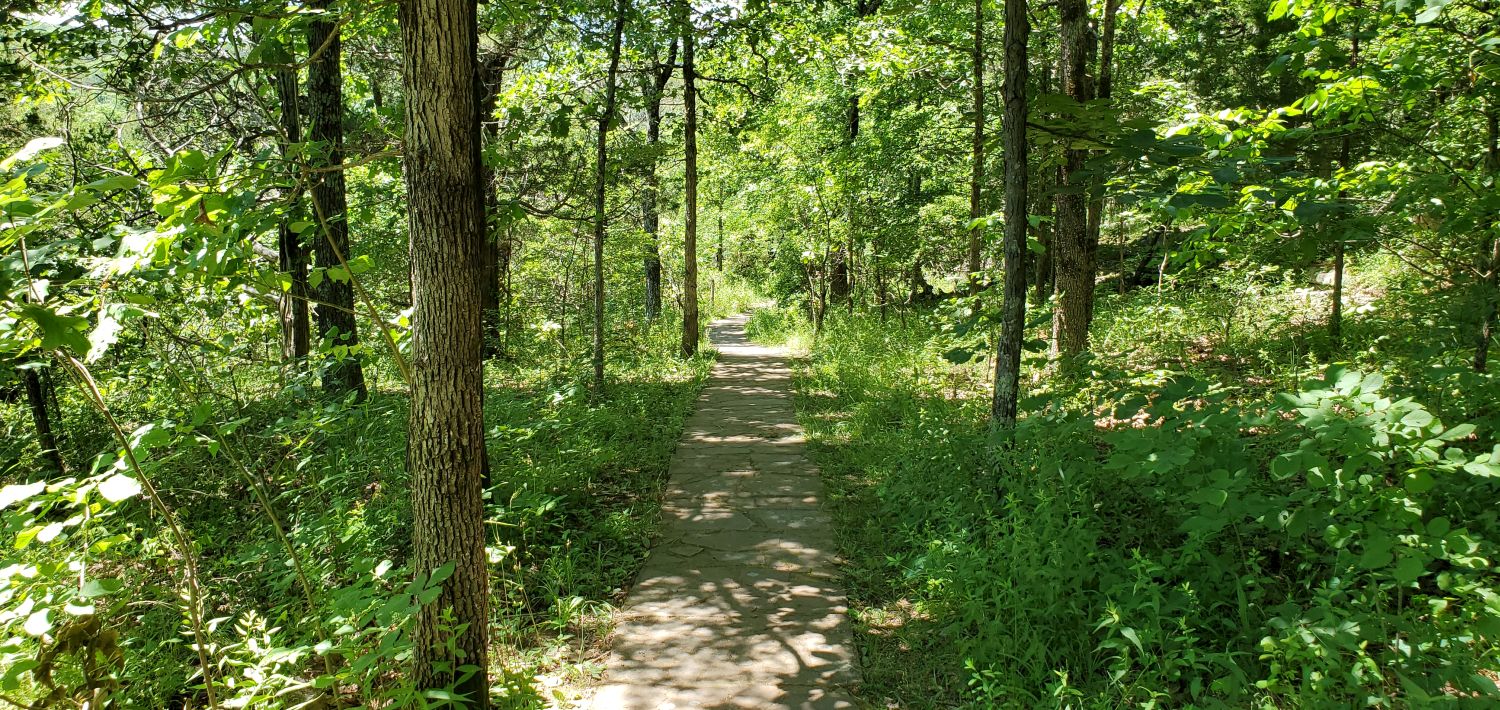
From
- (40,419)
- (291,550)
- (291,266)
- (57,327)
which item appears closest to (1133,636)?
(291,550)

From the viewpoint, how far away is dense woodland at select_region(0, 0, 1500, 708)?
2.53 meters

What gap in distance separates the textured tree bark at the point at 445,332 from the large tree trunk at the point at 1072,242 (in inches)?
233

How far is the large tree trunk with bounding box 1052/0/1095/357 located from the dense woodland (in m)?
0.05

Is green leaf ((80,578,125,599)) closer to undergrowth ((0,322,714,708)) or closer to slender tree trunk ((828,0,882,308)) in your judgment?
undergrowth ((0,322,714,708))

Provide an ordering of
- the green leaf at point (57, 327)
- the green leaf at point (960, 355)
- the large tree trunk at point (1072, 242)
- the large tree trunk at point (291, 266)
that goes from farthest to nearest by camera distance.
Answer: the large tree trunk at point (1072, 242), the large tree trunk at point (291, 266), the green leaf at point (960, 355), the green leaf at point (57, 327)

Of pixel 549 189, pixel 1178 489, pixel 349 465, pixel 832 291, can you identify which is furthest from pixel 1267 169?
pixel 832 291

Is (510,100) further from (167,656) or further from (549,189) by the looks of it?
(167,656)

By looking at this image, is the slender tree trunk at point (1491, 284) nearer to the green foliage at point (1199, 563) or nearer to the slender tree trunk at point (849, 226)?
the green foliage at point (1199, 563)

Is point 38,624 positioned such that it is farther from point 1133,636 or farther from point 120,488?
point 1133,636

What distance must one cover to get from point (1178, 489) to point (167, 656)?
5.37 m

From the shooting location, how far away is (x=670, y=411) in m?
9.08

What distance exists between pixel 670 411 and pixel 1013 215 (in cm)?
543

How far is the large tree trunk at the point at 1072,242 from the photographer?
22.1 feet

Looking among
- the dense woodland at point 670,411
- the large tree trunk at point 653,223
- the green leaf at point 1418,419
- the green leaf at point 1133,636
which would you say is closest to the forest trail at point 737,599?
the dense woodland at point 670,411
